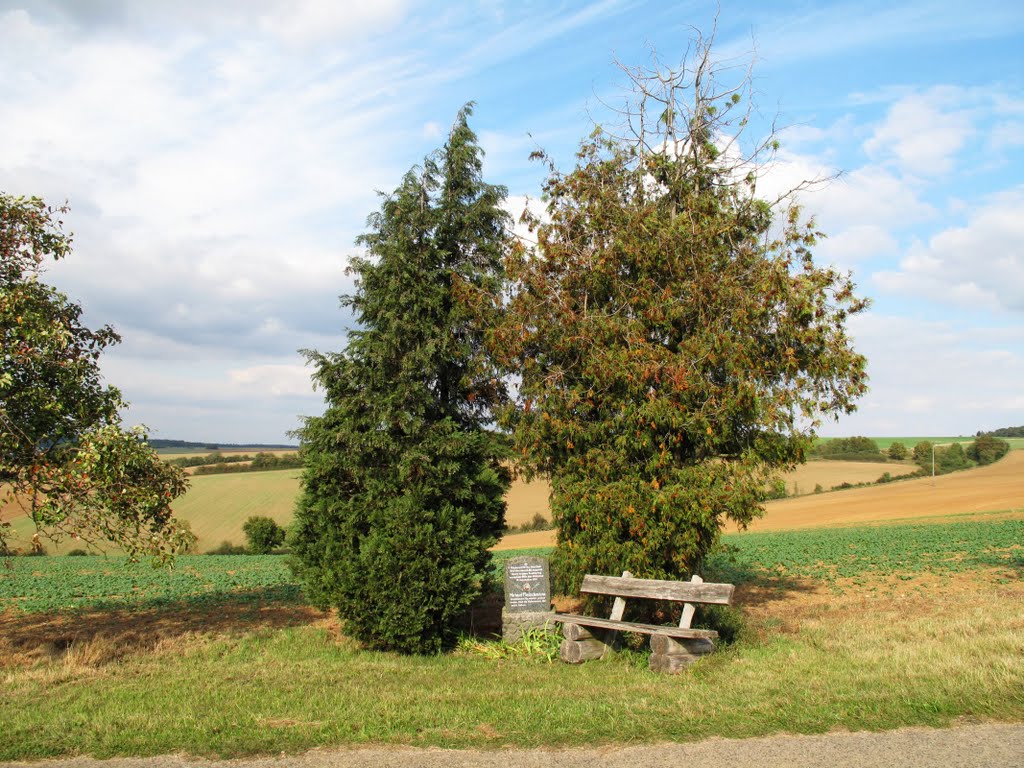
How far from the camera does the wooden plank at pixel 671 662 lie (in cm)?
928

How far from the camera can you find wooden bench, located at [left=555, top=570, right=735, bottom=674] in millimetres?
9414

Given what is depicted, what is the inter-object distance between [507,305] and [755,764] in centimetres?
Result: 799

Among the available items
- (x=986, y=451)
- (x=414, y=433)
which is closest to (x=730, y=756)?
(x=414, y=433)

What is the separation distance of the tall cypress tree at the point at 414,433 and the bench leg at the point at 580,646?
1581 millimetres

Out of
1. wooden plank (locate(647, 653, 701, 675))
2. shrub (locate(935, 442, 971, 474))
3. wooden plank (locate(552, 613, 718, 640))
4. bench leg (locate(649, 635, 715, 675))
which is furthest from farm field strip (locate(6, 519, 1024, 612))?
shrub (locate(935, 442, 971, 474))

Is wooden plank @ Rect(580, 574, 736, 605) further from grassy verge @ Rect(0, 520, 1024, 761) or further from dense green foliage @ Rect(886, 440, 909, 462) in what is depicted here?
dense green foliage @ Rect(886, 440, 909, 462)

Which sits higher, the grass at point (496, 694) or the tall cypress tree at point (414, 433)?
the tall cypress tree at point (414, 433)

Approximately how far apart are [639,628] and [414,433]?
4315mm

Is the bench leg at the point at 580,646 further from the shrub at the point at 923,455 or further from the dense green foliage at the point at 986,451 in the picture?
the dense green foliage at the point at 986,451

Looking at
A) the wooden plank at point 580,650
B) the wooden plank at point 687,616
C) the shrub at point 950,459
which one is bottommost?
the wooden plank at point 580,650

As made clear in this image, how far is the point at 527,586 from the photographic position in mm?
11742

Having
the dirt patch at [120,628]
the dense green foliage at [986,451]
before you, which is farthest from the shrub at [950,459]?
the dirt patch at [120,628]

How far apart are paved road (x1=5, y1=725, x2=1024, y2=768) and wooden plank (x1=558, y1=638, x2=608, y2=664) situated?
4.01 metres

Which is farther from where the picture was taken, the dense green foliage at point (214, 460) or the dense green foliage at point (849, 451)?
the dense green foliage at point (849, 451)
